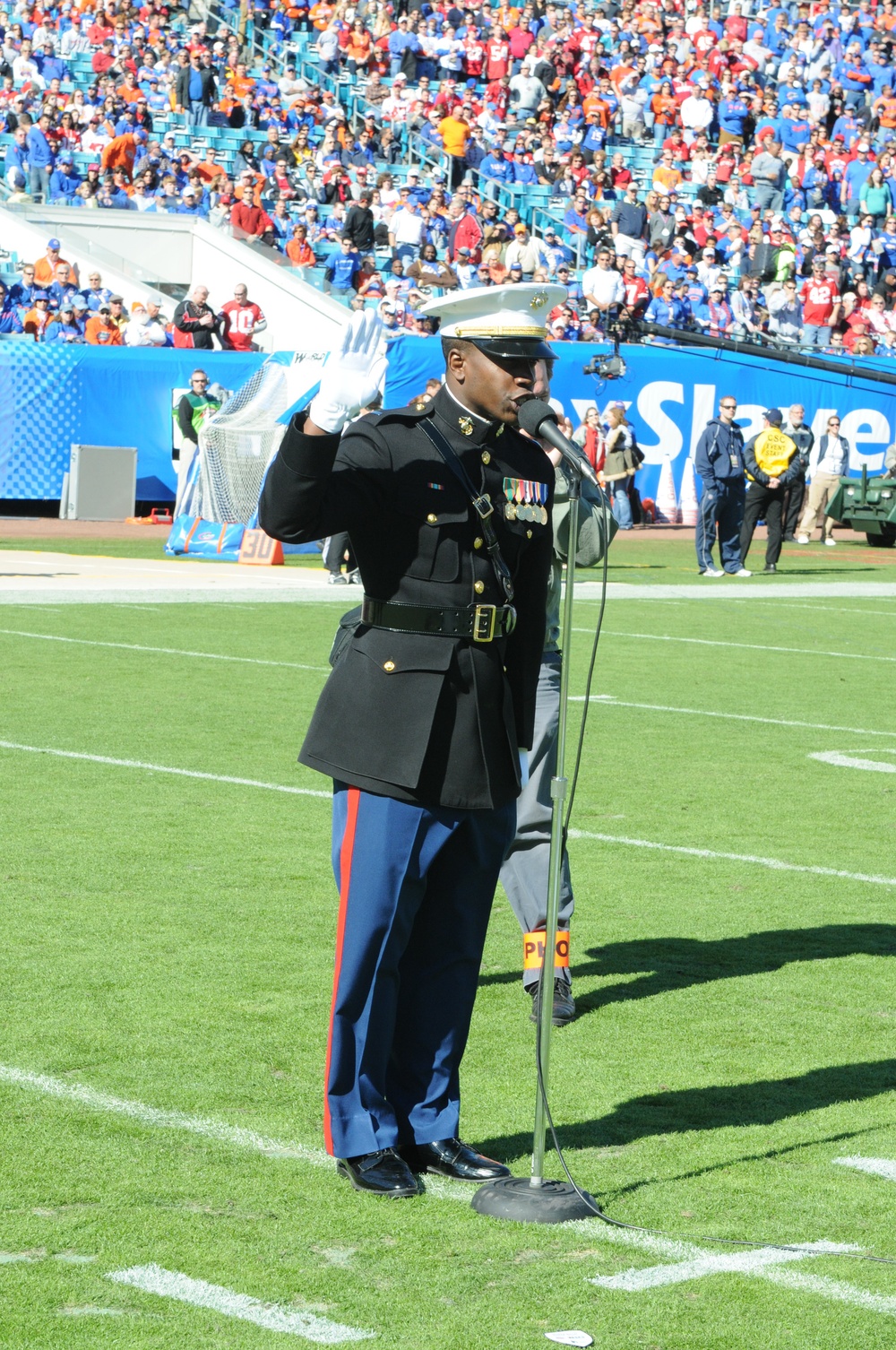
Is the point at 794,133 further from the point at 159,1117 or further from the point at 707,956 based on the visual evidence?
the point at 159,1117

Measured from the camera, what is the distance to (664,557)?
25.1 m

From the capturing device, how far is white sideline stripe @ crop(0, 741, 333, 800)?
29.4 ft

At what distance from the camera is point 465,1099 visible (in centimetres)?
476

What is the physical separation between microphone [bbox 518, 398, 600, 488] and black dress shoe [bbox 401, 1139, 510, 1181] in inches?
58.7

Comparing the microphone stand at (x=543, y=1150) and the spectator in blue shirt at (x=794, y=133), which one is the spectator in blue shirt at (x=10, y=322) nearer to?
the spectator in blue shirt at (x=794, y=133)

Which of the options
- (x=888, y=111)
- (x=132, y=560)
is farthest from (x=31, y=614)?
(x=888, y=111)

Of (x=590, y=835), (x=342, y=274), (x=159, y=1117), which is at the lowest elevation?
Answer: (x=159, y=1117)

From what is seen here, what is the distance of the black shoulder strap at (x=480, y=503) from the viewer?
4.01 m

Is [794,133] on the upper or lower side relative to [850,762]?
upper

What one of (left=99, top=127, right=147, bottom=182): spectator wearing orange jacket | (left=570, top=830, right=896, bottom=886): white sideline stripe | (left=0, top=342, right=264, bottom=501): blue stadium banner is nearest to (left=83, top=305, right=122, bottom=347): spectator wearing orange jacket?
(left=0, top=342, right=264, bottom=501): blue stadium banner

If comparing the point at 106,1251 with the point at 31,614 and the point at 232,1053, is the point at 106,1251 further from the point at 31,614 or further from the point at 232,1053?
the point at 31,614

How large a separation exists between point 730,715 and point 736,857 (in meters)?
4.04

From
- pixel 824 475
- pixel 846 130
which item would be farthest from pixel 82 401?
pixel 846 130


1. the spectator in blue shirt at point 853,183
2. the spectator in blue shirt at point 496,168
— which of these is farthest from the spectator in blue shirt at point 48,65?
the spectator in blue shirt at point 853,183
